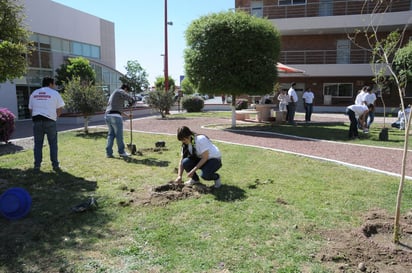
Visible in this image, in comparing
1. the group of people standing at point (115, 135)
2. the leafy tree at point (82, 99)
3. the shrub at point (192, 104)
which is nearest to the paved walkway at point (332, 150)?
the group of people standing at point (115, 135)

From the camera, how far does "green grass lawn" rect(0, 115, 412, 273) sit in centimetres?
325

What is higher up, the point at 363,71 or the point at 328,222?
the point at 363,71

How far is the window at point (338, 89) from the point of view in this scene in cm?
2734

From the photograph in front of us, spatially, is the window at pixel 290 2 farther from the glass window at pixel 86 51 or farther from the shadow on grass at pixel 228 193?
the shadow on grass at pixel 228 193

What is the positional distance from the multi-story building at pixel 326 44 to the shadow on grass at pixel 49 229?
22528mm

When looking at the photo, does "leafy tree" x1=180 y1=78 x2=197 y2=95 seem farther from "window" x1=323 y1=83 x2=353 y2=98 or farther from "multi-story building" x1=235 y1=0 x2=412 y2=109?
"window" x1=323 y1=83 x2=353 y2=98

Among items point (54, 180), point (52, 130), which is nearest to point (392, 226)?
point (54, 180)

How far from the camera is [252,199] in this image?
492 cm

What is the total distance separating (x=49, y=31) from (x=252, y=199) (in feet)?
76.9

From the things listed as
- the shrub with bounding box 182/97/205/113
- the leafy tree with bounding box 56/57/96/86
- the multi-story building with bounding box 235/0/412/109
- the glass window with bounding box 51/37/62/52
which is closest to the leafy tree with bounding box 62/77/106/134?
the leafy tree with bounding box 56/57/96/86

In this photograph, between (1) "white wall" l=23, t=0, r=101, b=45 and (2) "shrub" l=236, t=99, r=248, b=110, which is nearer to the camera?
Result: (1) "white wall" l=23, t=0, r=101, b=45

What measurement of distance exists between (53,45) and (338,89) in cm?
2104

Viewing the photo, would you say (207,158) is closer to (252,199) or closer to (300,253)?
(252,199)

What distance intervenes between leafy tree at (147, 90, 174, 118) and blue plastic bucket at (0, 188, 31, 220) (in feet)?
49.0
